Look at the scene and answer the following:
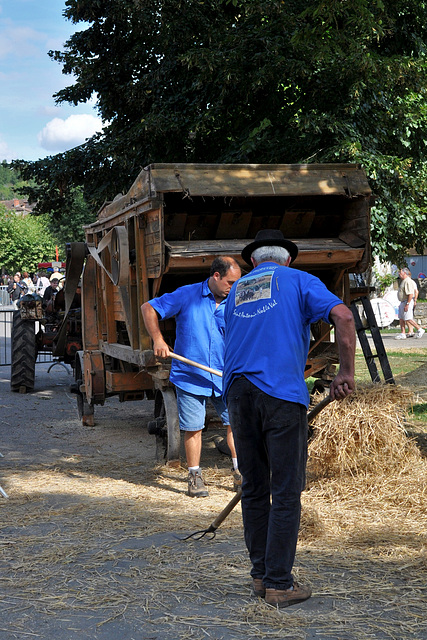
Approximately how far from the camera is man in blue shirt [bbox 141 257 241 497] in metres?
6.22

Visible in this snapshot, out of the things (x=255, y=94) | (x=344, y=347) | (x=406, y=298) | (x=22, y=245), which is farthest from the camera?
(x=22, y=245)

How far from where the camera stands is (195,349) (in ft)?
20.7

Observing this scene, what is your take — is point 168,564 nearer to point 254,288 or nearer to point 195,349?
point 254,288

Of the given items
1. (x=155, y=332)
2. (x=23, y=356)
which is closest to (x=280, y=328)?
(x=155, y=332)

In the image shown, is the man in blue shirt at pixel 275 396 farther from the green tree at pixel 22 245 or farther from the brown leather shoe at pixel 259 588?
the green tree at pixel 22 245

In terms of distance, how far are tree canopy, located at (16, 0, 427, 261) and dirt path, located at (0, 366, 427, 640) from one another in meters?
6.59

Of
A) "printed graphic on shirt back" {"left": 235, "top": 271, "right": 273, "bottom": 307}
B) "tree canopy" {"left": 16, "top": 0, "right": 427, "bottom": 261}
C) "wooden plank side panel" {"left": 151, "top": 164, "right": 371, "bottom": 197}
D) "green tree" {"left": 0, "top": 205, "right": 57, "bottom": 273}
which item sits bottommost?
"printed graphic on shirt back" {"left": 235, "top": 271, "right": 273, "bottom": 307}

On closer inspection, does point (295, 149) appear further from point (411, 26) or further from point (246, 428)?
point (246, 428)

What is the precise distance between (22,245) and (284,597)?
73806mm

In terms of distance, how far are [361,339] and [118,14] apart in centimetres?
842

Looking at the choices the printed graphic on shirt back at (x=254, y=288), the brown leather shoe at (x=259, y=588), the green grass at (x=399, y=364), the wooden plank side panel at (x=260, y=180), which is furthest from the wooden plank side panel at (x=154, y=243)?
the green grass at (x=399, y=364)

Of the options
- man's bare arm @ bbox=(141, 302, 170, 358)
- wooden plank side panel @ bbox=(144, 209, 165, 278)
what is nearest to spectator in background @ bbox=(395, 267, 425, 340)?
wooden plank side panel @ bbox=(144, 209, 165, 278)

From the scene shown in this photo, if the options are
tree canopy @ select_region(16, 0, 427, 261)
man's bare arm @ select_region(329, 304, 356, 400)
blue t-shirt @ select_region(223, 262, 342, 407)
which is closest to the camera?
man's bare arm @ select_region(329, 304, 356, 400)

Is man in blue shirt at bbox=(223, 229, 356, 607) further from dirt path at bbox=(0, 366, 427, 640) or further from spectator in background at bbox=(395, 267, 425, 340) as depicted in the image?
spectator in background at bbox=(395, 267, 425, 340)
